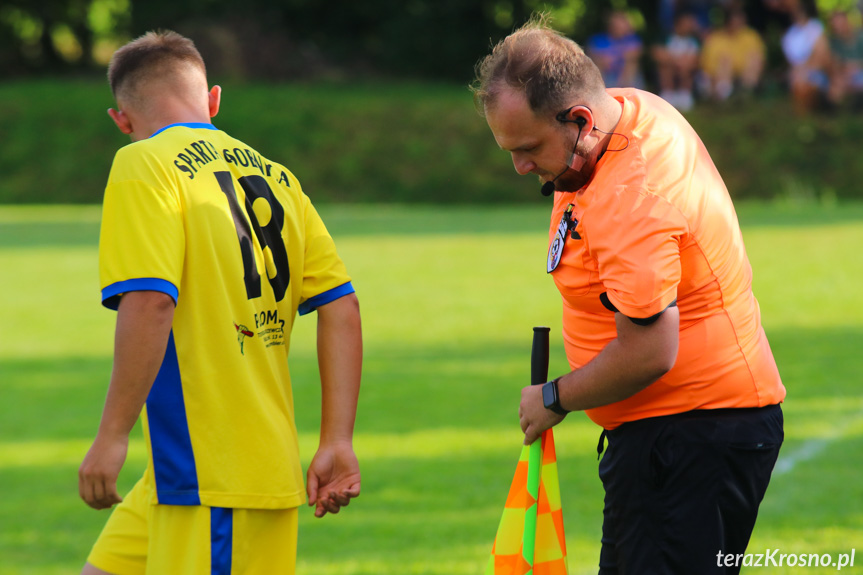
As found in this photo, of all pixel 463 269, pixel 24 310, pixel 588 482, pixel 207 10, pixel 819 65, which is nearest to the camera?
pixel 588 482

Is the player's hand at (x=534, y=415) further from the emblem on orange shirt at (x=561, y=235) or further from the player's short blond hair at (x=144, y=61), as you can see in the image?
the player's short blond hair at (x=144, y=61)

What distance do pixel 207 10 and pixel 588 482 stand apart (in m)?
34.5

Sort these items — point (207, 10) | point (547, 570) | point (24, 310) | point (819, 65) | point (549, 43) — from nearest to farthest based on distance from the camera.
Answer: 1. point (549, 43)
2. point (547, 570)
3. point (24, 310)
4. point (819, 65)
5. point (207, 10)

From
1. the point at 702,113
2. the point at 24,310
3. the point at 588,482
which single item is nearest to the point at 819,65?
the point at 702,113

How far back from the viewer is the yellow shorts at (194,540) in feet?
9.50

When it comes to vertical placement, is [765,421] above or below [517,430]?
above

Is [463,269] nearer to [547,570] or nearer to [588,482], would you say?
[588,482]

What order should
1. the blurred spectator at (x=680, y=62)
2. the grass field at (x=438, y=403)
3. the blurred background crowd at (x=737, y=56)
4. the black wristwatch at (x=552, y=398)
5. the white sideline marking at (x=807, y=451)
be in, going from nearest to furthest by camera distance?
the black wristwatch at (x=552, y=398), the grass field at (x=438, y=403), the white sideline marking at (x=807, y=451), the blurred background crowd at (x=737, y=56), the blurred spectator at (x=680, y=62)

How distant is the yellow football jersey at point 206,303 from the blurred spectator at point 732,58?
81.2 ft

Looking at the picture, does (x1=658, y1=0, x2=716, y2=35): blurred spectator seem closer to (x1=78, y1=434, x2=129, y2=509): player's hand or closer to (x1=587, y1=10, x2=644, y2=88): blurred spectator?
(x1=587, y1=10, x2=644, y2=88): blurred spectator

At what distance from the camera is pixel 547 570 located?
10.6ft

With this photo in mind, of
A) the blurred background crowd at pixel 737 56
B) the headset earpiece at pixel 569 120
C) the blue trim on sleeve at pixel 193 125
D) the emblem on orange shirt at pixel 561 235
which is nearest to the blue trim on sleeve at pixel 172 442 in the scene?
the blue trim on sleeve at pixel 193 125

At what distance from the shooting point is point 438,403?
842cm

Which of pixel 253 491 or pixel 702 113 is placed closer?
pixel 253 491
